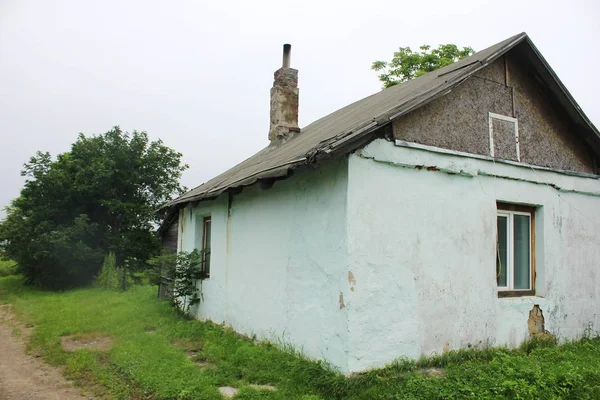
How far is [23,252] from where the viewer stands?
18.5 m

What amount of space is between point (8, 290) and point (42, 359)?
45.3 feet

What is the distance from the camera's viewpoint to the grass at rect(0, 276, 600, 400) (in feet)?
16.3

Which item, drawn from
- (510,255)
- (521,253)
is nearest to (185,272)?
(510,255)

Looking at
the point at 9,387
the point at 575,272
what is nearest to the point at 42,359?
the point at 9,387

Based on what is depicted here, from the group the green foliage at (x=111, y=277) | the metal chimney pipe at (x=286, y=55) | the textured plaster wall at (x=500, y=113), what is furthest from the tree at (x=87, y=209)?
the textured plaster wall at (x=500, y=113)

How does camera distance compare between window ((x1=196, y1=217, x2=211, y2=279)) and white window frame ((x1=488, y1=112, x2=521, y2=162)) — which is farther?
window ((x1=196, y1=217, x2=211, y2=279))

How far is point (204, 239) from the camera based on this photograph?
10531 millimetres

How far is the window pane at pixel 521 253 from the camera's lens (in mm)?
7363

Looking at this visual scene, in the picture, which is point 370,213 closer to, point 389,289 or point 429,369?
point 389,289

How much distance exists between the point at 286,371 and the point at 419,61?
1961 cm

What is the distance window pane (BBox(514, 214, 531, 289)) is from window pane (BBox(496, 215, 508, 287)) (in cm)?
30

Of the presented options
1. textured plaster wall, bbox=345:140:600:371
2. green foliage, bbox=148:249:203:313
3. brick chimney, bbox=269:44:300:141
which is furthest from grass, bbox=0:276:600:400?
brick chimney, bbox=269:44:300:141

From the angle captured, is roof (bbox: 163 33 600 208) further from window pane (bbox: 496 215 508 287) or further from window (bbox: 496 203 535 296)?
window pane (bbox: 496 215 508 287)

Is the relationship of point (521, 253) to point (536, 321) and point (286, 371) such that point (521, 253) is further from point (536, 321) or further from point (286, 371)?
point (286, 371)
